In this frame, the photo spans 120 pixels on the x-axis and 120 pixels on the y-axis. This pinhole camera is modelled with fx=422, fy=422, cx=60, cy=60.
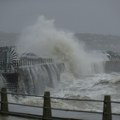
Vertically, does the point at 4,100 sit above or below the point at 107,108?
above

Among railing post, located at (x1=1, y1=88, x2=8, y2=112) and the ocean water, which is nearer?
railing post, located at (x1=1, y1=88, x2=8, y2=112)

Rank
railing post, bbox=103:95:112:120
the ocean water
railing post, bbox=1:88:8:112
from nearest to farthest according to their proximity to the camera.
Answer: railing post, bbox=103:95:112:120, railing post, bbox=1:88:8:112, the ocean water

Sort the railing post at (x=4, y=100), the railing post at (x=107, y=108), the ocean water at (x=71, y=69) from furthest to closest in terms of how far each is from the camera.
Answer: the ocean water at (x=71, y=69) → the railing post at (x=4, y=100) → the railing post at (x=107, y=108)

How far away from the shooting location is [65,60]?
41.7 m

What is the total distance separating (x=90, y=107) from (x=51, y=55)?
25148 millimetres

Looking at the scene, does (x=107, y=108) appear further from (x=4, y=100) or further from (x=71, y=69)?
(x=71, y=69)

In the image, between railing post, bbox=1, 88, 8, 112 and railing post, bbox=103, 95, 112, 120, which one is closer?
railing post, bbox=103, 95, 112, 120

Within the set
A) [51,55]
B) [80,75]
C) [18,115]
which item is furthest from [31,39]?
[18,115]

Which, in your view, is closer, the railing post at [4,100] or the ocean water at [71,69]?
the railing post at [4,100]

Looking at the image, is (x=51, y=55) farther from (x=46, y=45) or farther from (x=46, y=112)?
(x=46, y=112)

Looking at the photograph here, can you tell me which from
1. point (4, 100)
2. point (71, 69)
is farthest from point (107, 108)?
point (71, 69)

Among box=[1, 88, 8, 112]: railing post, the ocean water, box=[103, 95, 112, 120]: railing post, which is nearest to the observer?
box=[103, 95, 112, 120]: railing post

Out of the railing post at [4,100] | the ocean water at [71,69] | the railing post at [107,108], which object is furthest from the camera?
the ocean water at [71,69]

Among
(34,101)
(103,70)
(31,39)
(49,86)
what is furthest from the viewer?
(31,39)
